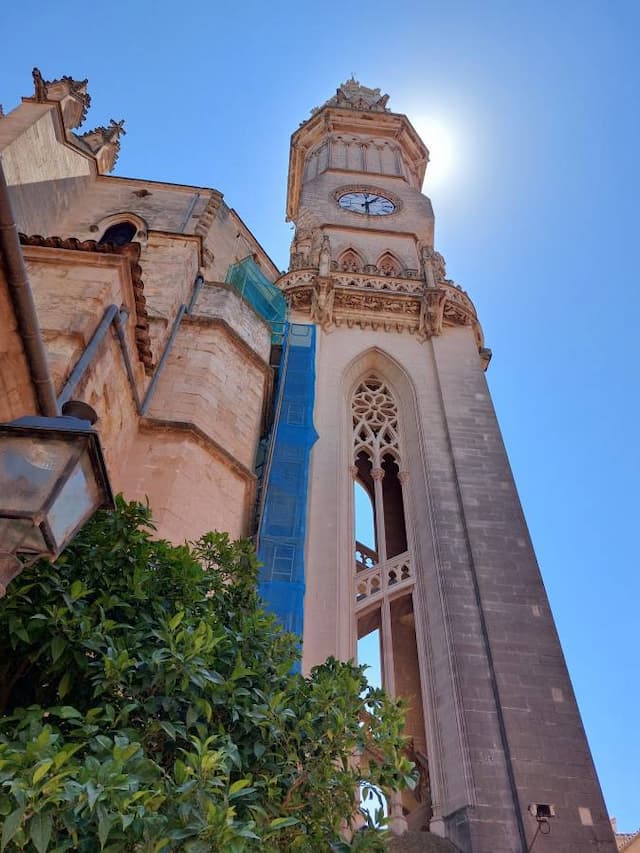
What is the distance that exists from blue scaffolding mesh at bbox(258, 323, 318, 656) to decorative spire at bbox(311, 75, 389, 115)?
1850cm

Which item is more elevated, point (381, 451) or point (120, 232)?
point (120, 232)

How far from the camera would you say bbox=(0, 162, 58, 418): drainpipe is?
3.67 metres

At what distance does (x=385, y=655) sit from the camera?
30.5 ft

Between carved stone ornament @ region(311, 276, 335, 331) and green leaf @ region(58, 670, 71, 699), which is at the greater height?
carved stone ornament @ region(311, 276, 335, 331)

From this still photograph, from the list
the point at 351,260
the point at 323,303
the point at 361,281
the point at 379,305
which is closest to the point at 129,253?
the point at 323,303

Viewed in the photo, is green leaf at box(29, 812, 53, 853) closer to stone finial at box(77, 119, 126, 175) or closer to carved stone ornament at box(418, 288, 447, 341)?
carved stone ornament at box(418, 288, 447, 341)

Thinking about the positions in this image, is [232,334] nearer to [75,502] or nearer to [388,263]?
[75,502]

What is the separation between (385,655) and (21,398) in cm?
673

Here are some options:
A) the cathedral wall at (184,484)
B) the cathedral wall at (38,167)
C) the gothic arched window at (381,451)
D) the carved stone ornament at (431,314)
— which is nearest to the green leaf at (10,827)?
the cathedral wall at (184,484)

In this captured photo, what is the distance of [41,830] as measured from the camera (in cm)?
229

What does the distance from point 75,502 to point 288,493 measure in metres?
6.77

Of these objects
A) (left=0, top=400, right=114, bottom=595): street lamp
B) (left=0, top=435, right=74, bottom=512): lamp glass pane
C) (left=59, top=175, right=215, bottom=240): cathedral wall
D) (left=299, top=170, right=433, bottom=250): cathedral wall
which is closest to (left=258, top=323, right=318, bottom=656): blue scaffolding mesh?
(left=59, top=175, right=215, bottom=240): cathedral wall

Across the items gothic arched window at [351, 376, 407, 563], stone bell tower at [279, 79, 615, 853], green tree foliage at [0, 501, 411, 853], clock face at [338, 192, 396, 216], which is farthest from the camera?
clock face at [338, 192, 396, 216]

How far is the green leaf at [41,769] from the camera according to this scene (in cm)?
229
